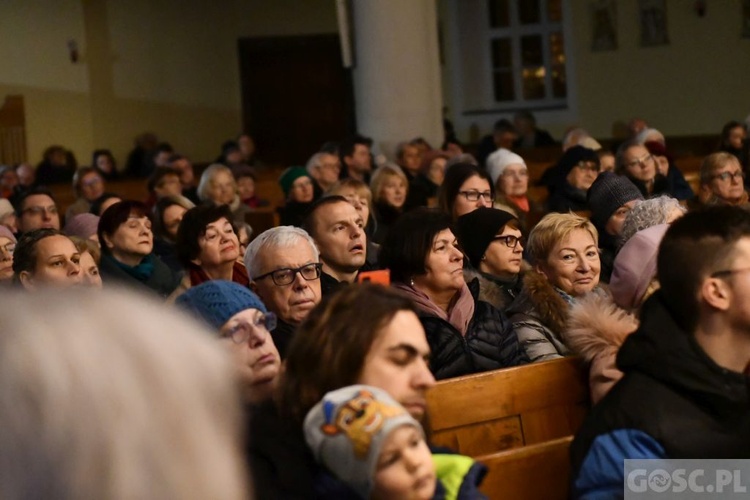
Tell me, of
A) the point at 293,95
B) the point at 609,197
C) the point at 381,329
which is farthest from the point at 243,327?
the point at 293,95

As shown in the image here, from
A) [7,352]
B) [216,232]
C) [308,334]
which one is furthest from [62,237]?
[7,352]

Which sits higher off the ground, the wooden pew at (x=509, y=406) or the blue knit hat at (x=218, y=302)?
the blue knit hat at (x=218, y=302)

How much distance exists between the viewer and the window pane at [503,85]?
19.1m

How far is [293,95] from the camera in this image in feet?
64.5

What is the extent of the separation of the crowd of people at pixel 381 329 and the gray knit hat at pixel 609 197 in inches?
0.4

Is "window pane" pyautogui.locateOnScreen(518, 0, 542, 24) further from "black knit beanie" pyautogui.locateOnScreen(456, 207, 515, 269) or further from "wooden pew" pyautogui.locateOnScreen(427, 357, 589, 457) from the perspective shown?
"wooden pew" pyautogui.locateOnScreen(427, 357, 589, 457)

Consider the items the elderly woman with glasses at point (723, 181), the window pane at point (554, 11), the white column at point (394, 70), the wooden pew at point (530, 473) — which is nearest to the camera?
the wooden pew at point (530, 473)

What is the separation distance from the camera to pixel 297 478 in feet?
7.68

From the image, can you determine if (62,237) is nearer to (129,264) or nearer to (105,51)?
(129,264)

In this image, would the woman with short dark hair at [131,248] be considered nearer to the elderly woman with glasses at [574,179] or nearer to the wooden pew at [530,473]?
the wooden pew at [530,473]

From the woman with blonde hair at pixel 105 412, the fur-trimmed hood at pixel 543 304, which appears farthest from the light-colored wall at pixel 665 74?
the woman with blonde hair at pixel 105 412

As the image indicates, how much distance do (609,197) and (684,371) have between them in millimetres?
3556

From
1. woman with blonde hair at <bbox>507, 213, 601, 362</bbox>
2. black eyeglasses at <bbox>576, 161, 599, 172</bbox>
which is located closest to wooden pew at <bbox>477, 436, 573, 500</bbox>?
woman with blonde hair at <bbox>507, 213, 601, 362</bbox>

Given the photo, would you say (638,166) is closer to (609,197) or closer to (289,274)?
(609,197)
